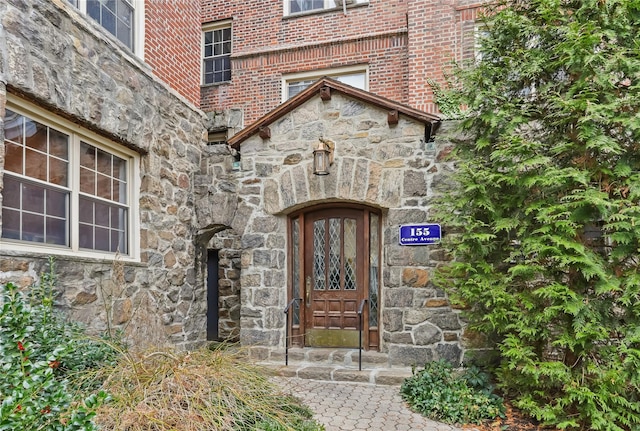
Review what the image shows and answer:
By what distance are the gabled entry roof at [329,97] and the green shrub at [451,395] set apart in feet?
9.43

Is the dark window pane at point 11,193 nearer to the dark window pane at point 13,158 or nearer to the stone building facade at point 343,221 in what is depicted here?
the dark window pane at point 13,158

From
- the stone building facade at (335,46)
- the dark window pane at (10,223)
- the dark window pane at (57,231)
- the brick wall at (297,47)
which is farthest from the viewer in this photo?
the brick wall at (297,47)

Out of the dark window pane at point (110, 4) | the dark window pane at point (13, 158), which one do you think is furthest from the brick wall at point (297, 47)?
the dark window pane at point (13, 158)

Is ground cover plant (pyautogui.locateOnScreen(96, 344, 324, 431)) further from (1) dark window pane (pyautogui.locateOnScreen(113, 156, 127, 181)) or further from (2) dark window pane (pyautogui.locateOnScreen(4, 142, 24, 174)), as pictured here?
(1) dark window pane (pyautogui.locateOnScreen(113, 156, 127, 181))

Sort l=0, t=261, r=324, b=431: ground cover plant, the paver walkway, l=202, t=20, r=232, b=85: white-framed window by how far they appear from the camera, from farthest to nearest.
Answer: l=202, t=20, r=232, b=85: white-framed window, the paver walkway, l=0, t=261, r=324, b=431: ground cover plant

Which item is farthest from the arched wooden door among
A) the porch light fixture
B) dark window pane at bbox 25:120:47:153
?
dark window pane at bbox 25:120:47:153

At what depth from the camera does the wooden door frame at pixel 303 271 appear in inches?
226

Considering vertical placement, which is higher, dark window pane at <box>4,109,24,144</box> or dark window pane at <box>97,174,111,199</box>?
dark window pane at <box>4,109,24,144</box>

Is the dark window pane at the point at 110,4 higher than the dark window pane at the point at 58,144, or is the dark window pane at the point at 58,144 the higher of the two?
the dark window pane at the point at 110,4

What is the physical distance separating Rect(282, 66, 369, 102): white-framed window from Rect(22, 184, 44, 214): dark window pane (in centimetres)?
580

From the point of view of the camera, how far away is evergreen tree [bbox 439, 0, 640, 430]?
3.67 metres

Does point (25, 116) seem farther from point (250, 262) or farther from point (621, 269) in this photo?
point (621, 269)

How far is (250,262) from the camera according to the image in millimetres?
5871

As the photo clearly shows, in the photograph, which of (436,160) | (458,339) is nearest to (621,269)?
(458,339)
